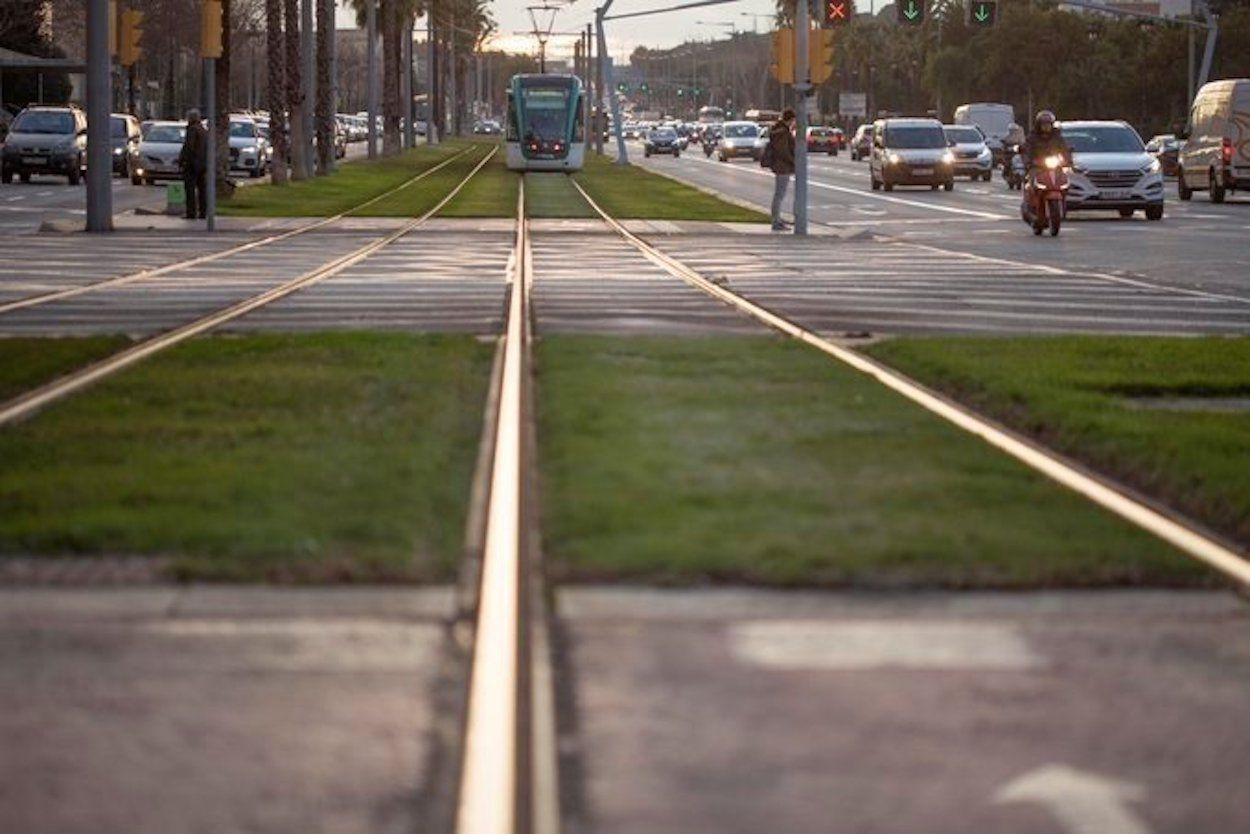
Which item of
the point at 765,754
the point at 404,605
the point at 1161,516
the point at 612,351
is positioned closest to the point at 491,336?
the point at 612,351

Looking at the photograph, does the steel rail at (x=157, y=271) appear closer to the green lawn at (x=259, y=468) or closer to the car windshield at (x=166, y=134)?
the green lawn at (x=259, y=468)

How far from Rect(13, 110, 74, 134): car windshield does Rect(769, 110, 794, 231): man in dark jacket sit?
25458mm

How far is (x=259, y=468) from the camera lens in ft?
31.0

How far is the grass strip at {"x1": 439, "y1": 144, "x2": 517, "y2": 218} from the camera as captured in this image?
147 ft

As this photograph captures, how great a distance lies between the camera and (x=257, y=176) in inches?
2864

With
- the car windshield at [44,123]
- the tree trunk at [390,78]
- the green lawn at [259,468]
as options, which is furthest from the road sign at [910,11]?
the green lawn at [259,468]

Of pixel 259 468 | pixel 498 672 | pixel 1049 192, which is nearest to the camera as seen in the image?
pixel 498 672

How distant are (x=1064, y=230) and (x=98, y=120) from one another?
14.4 m

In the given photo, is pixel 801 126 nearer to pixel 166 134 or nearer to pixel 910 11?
pixel 910 11

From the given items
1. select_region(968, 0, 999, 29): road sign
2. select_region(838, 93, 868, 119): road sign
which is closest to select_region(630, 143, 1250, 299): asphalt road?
select_region(968, 0, 999, 29): road sign

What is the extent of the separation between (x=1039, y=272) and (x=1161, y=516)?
1846 centimetres

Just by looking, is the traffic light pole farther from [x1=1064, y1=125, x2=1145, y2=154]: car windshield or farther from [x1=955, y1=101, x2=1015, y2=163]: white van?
[x1=955, y1=101, x2=1015, y2=163]: white van

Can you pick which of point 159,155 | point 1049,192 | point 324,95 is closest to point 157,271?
point 1049,192

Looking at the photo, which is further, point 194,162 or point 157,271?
point 194,162
